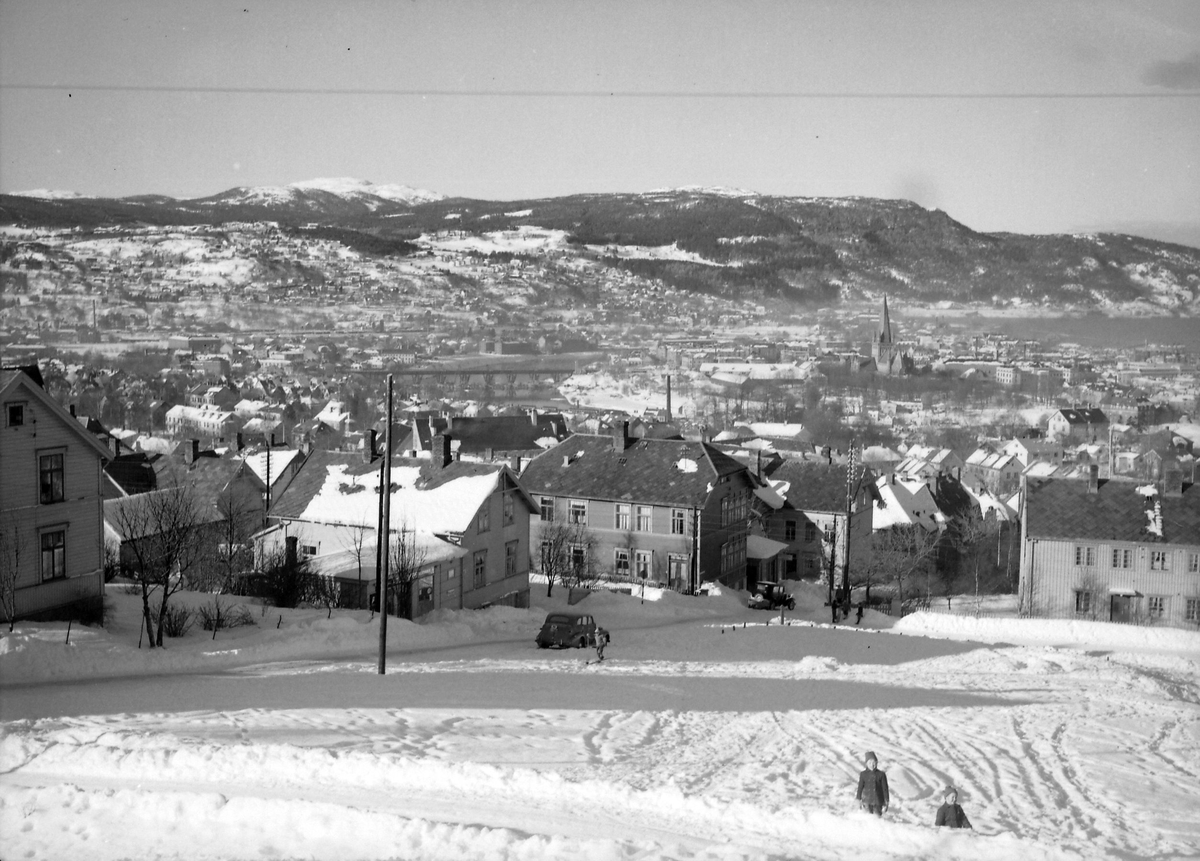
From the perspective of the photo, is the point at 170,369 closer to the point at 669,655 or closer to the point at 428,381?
the point at 428,381

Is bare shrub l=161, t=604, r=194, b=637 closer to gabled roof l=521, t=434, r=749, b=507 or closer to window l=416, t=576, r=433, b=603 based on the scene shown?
window l=416, t=576, r=433, b=603

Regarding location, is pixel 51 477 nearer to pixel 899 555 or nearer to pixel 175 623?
pixel 175 623

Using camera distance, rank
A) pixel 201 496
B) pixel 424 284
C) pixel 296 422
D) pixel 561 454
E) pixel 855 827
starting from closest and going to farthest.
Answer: pixel 855 827
pixel 201 496
pixel 561 454
pixel 296 422
pixel 424 284

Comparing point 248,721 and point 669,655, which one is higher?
point 248,721

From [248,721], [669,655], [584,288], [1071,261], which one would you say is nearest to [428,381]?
[584,288]

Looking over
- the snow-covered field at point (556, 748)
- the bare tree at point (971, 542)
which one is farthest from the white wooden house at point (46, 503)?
the bare tree at point (971, 542)

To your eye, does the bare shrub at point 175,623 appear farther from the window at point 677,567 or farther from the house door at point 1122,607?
the house door at point 1122,607

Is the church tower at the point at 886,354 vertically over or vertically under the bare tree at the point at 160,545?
over
